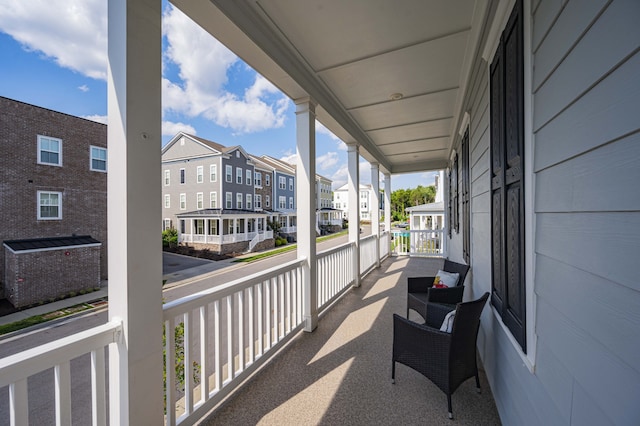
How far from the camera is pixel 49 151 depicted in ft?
7.70

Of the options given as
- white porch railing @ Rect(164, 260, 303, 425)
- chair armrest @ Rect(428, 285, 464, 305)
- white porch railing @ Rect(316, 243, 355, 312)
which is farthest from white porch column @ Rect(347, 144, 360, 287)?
chair armrest @ Rect(428, 285, 464, 305)

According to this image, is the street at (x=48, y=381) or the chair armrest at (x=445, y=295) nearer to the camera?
the street at (x=48, y=381)

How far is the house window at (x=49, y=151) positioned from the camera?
2264mm

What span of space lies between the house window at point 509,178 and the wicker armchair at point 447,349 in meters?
0.24

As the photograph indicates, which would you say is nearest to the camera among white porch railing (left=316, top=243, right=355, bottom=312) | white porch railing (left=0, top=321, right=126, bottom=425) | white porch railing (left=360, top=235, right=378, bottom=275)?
white porch railing (left=0, top=321, right=126, bottom=425)

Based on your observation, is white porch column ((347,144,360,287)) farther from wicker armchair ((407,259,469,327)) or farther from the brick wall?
the brick wall

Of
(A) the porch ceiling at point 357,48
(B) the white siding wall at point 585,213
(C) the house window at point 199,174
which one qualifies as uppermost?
(C) the house window at point 199,174

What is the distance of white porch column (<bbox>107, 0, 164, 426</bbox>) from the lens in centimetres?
125

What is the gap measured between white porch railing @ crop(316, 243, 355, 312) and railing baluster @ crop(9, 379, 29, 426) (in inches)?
107

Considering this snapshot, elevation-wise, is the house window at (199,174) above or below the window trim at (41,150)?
above

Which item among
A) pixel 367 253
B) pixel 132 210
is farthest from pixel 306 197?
pixel 367 253

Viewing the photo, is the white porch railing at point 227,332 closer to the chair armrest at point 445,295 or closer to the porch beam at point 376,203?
the chair armrest at point 445,295

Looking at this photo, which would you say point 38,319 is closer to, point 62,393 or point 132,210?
point 62,393

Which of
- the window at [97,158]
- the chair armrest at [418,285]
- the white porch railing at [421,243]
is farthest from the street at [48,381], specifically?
the white porch railing at [421,243]
